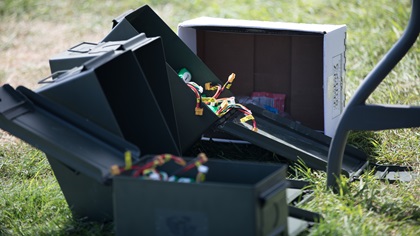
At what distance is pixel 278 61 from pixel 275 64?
3cm

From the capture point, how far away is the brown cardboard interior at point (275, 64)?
4.62m

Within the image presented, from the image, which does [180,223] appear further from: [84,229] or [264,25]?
[264,25]

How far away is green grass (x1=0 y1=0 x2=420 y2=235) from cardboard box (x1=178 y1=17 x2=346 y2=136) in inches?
12.6

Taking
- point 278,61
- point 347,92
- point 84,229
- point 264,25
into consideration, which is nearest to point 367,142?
point 278,61

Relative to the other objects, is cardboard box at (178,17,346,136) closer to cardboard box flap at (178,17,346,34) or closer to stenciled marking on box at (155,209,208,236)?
cardboard box flap at (178,17,346,34)

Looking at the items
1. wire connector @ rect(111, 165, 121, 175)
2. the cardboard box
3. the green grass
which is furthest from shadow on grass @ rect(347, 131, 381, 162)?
wire connector @ rect(111, 165, 121, 175)

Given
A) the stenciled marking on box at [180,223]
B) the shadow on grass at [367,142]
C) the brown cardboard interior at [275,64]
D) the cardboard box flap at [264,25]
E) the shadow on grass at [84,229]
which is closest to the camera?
the stenciled marking on box at [180,223]

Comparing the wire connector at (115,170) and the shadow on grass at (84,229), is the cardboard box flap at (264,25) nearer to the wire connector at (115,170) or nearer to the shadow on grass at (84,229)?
the shadow on grass at (84,229)

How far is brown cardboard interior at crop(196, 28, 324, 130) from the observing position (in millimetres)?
4617

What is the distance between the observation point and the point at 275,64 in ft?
15.5

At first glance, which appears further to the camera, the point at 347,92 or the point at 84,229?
the point at 347,92

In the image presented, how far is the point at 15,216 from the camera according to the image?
145 inches

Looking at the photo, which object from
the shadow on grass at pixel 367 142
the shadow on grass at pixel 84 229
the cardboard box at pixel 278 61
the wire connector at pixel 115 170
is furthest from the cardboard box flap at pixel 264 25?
the wire connector at pixel 115 170

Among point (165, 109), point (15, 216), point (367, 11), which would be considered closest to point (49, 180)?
point (15, 216)
